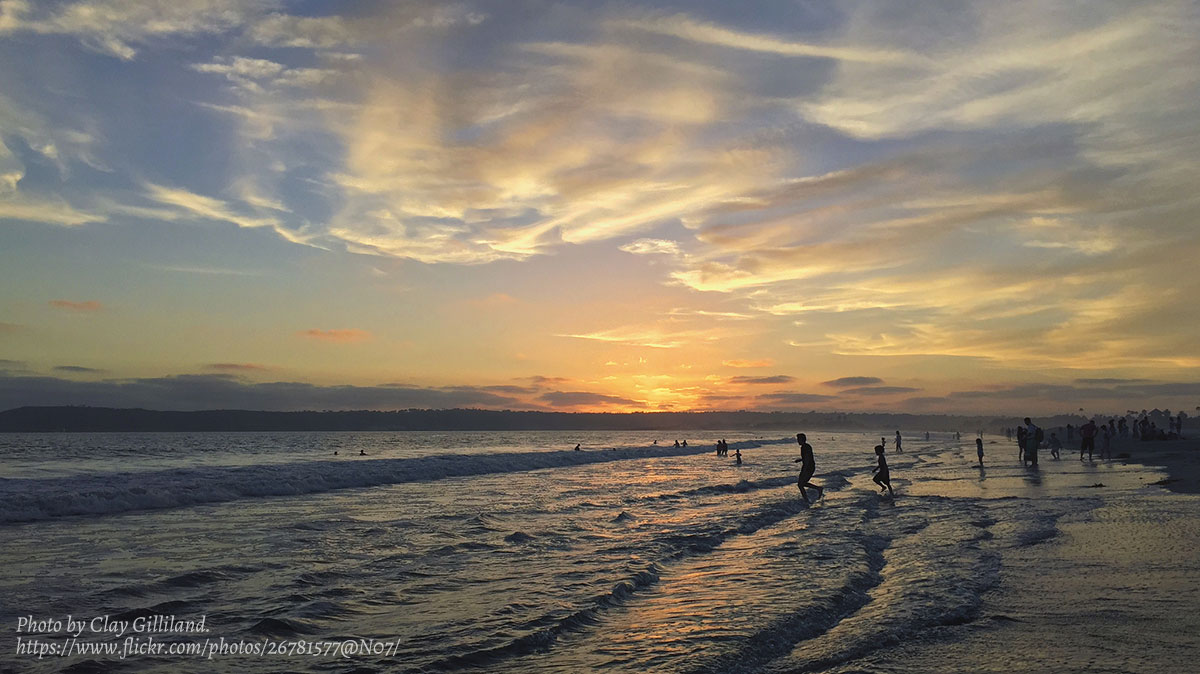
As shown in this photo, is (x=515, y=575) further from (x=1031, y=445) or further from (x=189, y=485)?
(x=1031, y=445)

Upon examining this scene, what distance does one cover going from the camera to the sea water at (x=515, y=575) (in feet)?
27.0

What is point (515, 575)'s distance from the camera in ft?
41.4

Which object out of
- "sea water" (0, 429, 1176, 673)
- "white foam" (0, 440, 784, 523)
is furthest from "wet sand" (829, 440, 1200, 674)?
"white foam" (0, 440, 784, 523)

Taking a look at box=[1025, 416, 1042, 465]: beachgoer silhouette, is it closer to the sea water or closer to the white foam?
the sea water

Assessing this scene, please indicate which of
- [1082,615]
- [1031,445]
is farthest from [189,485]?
[1031,445]

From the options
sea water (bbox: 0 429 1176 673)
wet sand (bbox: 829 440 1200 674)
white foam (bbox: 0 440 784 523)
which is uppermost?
wet sand (bbox: 829 440 1200 674)

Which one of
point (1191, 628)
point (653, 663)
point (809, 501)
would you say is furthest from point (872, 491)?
point (653, 663)

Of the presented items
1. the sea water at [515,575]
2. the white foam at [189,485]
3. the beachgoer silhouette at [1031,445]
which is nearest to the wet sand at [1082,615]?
the sea water at [515,575]

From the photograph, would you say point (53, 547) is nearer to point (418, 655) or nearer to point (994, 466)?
point (418, 655)

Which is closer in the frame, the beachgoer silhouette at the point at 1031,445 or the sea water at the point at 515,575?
the sea water at the point at 515,575

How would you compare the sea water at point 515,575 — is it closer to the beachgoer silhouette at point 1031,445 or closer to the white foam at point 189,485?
the white foam at point 189,485

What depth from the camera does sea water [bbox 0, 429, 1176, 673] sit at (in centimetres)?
823

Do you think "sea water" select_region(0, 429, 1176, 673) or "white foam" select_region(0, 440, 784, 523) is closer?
"sea water" select_region(0, 429, 1176, 673)

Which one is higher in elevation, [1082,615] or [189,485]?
[1082,615]
